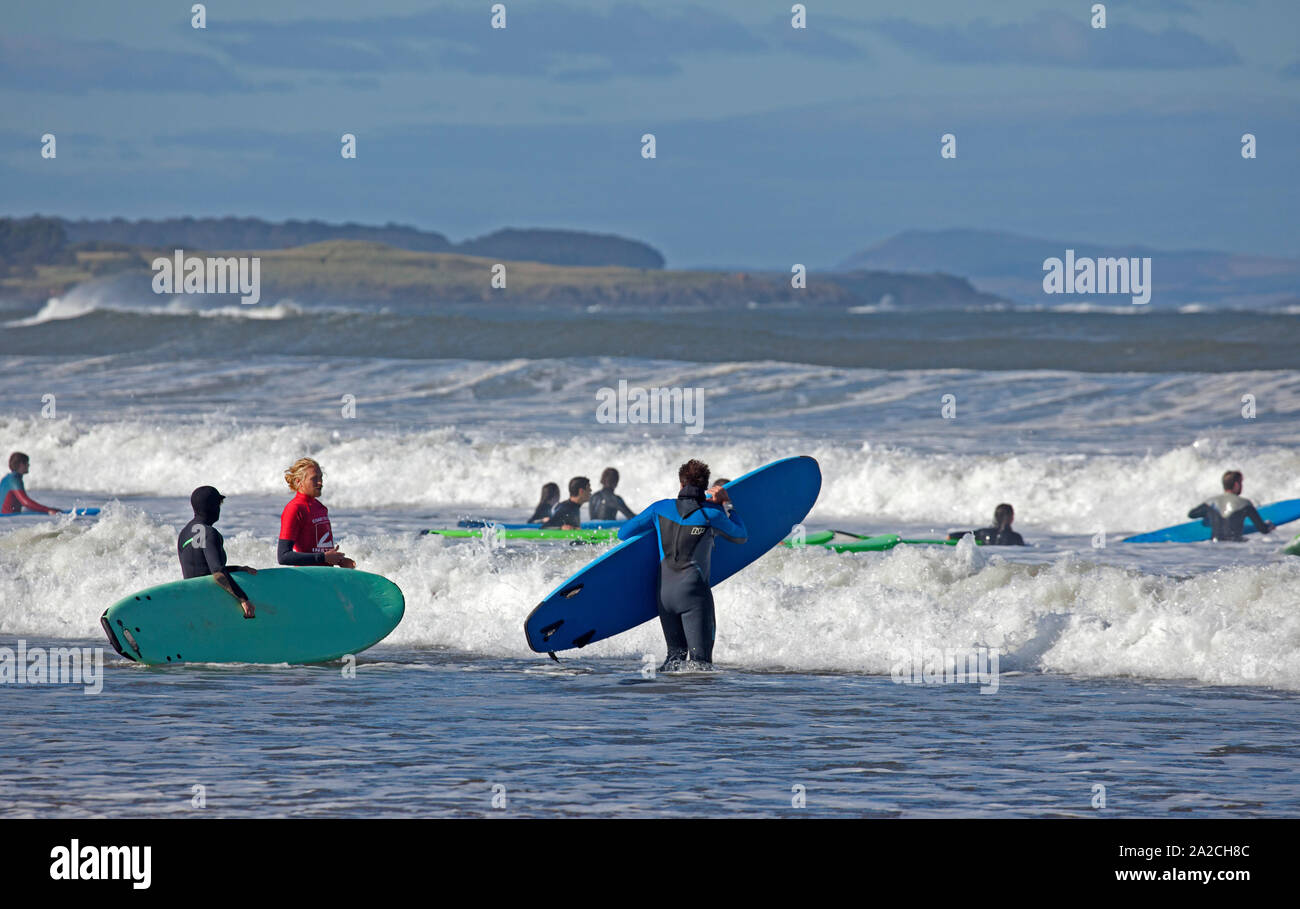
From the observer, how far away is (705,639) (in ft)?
33.9

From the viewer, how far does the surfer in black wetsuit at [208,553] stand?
9.90 meters

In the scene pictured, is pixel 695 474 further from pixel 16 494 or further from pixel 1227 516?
pixel 16 494

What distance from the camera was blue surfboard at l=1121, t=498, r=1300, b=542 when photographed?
16750 mm

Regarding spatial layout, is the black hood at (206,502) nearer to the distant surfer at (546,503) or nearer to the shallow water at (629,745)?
the shallow water at (629,745)

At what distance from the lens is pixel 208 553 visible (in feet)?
32.8

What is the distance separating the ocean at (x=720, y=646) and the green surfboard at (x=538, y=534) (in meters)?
0.49

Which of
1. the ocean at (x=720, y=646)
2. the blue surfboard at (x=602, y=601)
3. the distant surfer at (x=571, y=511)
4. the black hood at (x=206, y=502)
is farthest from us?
the distant surfer at (x=571, y=511)

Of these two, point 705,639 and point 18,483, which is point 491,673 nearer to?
point 705,639

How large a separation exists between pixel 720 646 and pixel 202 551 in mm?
3472

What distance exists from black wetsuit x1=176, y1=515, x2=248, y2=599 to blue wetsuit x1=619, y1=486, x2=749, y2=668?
239 centimetres

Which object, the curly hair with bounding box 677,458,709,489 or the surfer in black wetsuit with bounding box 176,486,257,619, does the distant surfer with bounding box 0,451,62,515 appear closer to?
the surfer in black wetsuit with bounding box 176,486,257,619

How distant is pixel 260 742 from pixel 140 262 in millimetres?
154983

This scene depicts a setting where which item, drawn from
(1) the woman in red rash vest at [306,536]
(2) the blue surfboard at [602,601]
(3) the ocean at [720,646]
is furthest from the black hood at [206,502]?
(2) the blue surfboard at [602,601]
